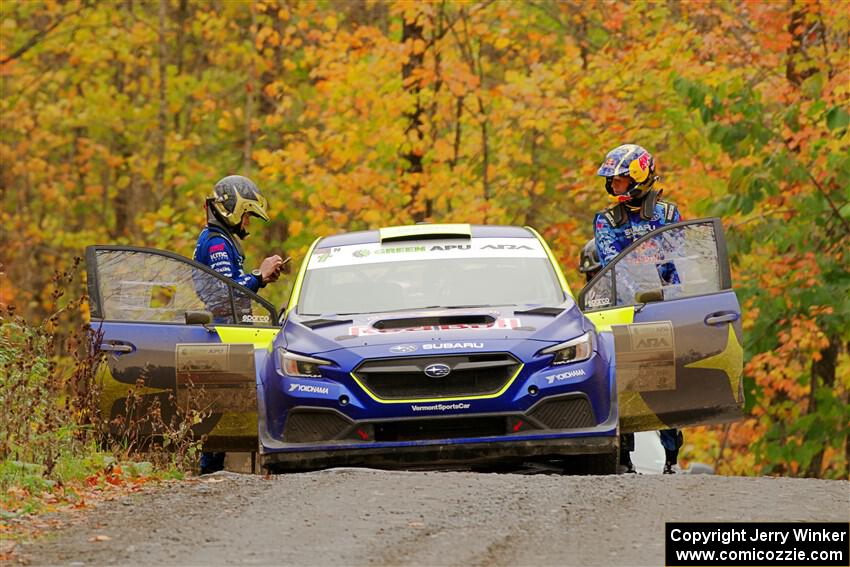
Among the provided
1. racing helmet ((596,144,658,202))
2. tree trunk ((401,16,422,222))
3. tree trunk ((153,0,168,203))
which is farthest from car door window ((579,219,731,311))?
tree trunk ((153,0,168,203))

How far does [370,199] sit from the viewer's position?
26.1m

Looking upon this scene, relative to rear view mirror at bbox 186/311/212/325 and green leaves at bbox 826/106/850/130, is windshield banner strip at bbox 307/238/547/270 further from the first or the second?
green leaves at bbox 826/106/850/130

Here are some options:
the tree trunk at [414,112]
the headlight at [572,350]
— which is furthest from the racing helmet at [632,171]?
the tree trunk at [414,112]

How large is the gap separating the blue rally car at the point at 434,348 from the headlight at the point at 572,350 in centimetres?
1

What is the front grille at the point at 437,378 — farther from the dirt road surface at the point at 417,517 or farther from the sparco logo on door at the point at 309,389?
the dirt road surface at the point at 417,517

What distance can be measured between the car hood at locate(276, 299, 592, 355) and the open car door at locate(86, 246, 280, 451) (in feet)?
1.47

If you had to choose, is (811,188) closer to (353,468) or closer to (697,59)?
(697,59)

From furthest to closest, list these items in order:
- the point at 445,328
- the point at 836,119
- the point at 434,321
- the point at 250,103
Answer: the point at 250,103, the point at 836,119, the point at 434,321, the point at 445,328

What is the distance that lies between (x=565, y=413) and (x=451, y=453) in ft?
2.37

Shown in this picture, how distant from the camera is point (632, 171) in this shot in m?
11.5

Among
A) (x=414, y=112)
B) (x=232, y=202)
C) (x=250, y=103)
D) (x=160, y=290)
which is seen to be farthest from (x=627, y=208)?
(x=250, y=103)

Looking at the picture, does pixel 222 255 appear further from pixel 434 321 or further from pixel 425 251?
pixel 434 321

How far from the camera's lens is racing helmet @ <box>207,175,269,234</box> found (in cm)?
1161

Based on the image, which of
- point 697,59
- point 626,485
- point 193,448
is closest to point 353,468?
point 193,448
